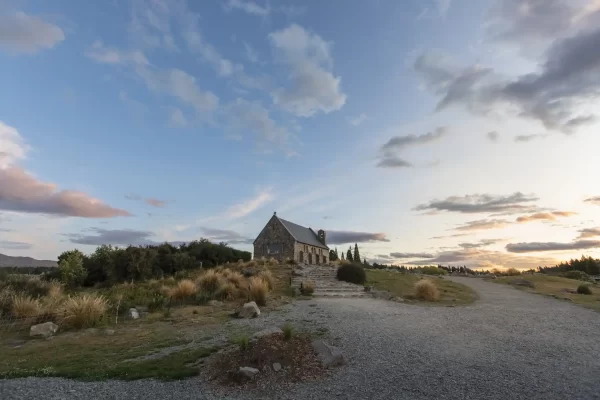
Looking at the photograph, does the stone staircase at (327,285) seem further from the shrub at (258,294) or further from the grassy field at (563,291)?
the grassy field at (563,291)

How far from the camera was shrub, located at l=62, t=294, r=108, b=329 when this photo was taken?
11.9 meters

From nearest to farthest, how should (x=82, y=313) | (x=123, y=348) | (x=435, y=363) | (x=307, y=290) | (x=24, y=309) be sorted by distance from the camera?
→ (x=435, y=363) < (x=123, y=348) < (x=82, y=313) < (x=24, y=309) < (x=307, y=290)

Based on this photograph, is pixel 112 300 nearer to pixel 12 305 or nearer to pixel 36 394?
pixel 12 305

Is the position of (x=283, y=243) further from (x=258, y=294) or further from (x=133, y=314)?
(x=133, y=314)

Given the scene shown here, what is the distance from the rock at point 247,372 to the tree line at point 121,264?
2391 cm

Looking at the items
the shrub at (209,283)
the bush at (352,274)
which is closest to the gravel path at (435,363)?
the shrub at (209,283)

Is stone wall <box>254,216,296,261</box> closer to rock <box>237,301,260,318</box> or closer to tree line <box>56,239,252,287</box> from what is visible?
tree line <box>56,239,252,287</box>

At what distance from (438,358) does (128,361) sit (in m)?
7.07

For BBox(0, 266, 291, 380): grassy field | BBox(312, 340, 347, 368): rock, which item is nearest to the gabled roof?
BBox(0, 266, 291, 380): grassy field

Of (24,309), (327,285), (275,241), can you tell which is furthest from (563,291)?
(24,309)

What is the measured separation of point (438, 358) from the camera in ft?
26.4

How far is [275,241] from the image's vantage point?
44.5 m

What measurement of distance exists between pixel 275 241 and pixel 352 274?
2052 cm

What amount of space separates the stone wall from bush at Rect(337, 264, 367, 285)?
17.2 metres
